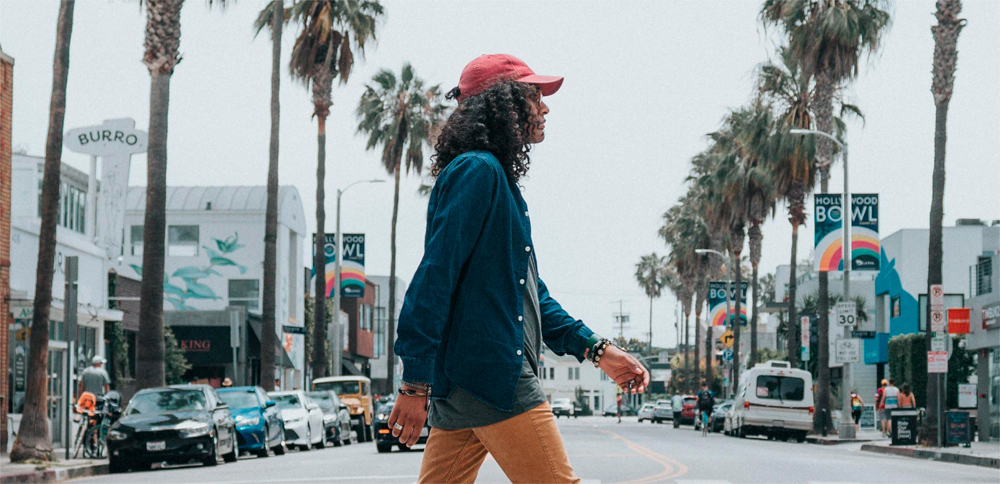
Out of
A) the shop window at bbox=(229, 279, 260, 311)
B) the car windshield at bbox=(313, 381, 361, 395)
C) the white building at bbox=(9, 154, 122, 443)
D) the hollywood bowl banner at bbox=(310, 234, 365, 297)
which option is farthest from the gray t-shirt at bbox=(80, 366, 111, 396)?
the shop window at bbox=(229, 279, 260, 311)

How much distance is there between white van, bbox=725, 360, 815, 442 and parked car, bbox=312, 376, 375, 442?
10.6 m

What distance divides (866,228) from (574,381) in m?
100

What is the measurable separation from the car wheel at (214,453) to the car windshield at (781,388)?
19.2 meters

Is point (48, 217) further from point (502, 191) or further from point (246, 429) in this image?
A: point (502, 191)

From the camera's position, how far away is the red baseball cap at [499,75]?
13.7ft

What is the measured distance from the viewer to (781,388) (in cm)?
3581

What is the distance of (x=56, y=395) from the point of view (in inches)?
1074

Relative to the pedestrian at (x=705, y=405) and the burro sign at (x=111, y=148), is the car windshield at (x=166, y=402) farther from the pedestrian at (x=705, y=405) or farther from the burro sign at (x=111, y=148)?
the pedestrian at (x=705, y=405)

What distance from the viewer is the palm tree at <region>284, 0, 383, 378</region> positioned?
125 feet

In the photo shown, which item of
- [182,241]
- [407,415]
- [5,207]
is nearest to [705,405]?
[5,207]

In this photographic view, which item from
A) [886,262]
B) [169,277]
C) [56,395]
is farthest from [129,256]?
[886,262]

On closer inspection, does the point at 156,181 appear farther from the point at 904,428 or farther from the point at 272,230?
the point at 904,428

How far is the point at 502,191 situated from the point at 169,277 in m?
52.0

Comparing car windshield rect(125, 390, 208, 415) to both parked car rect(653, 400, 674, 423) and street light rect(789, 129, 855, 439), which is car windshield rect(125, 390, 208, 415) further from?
parked car rect(653, 400, 674, 423)
